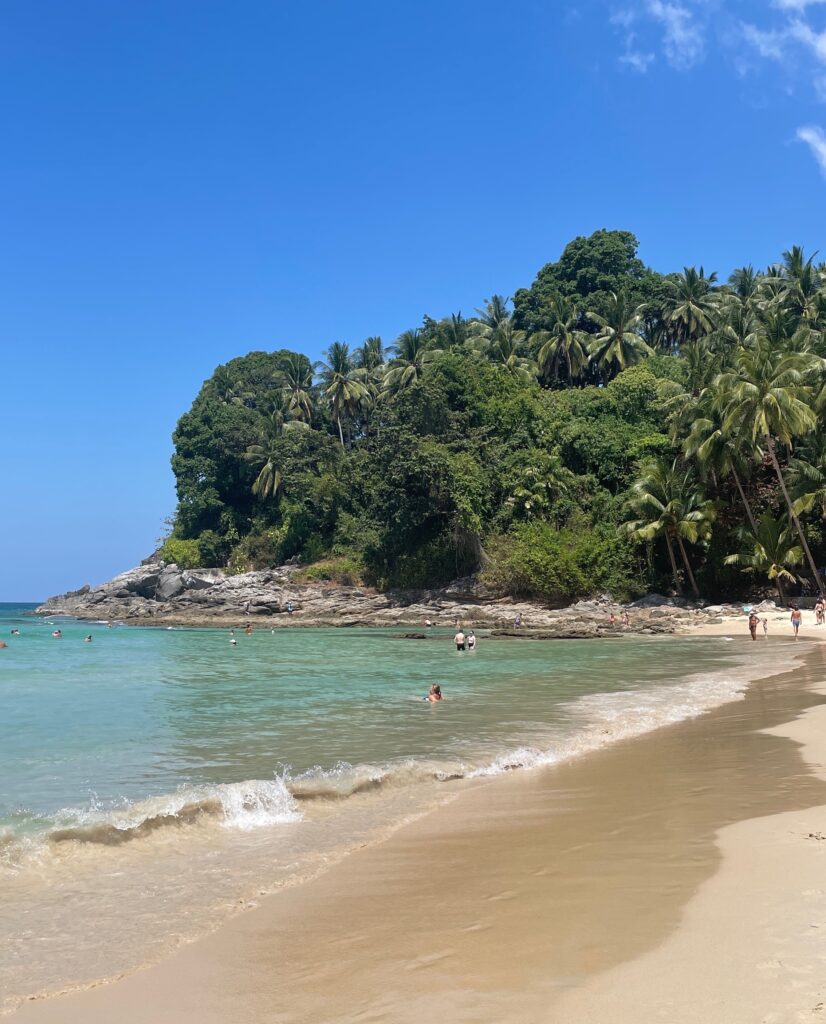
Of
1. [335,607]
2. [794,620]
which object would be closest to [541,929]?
[794,620]

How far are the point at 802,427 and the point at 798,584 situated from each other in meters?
8.83

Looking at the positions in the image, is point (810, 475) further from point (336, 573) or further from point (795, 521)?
point (336, 573)

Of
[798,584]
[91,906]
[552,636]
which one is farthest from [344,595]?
[91,906]

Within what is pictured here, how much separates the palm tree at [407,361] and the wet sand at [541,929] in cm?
5360

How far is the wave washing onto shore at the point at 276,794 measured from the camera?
24.1 ft

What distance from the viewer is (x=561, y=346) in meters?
58.9

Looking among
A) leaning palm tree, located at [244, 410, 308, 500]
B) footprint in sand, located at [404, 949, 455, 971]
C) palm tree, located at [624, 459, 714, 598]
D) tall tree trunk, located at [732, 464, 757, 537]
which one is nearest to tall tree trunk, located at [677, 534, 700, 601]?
palm tree, located at [624, 459, 714, 598]

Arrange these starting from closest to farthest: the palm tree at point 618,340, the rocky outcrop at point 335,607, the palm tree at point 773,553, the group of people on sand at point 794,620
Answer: the group of people on sand at point 794,620, the palm tree at point 773,553, the rocky outcrop at point 335,607, the palm tree at point 618,340

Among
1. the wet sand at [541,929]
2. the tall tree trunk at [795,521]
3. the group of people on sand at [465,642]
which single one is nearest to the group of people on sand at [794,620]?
the tall tree trunk at [795,521]

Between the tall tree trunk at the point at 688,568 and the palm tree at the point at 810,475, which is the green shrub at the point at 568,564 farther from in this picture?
the palm tree at the point at 810,475

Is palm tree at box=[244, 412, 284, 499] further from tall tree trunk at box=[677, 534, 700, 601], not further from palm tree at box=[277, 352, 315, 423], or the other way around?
tall tree trunk at box=[677, 534, 700, 601]

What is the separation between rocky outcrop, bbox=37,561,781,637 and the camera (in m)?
38.5

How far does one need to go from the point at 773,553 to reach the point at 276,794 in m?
32.9

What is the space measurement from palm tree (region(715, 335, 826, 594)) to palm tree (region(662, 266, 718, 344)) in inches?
886
